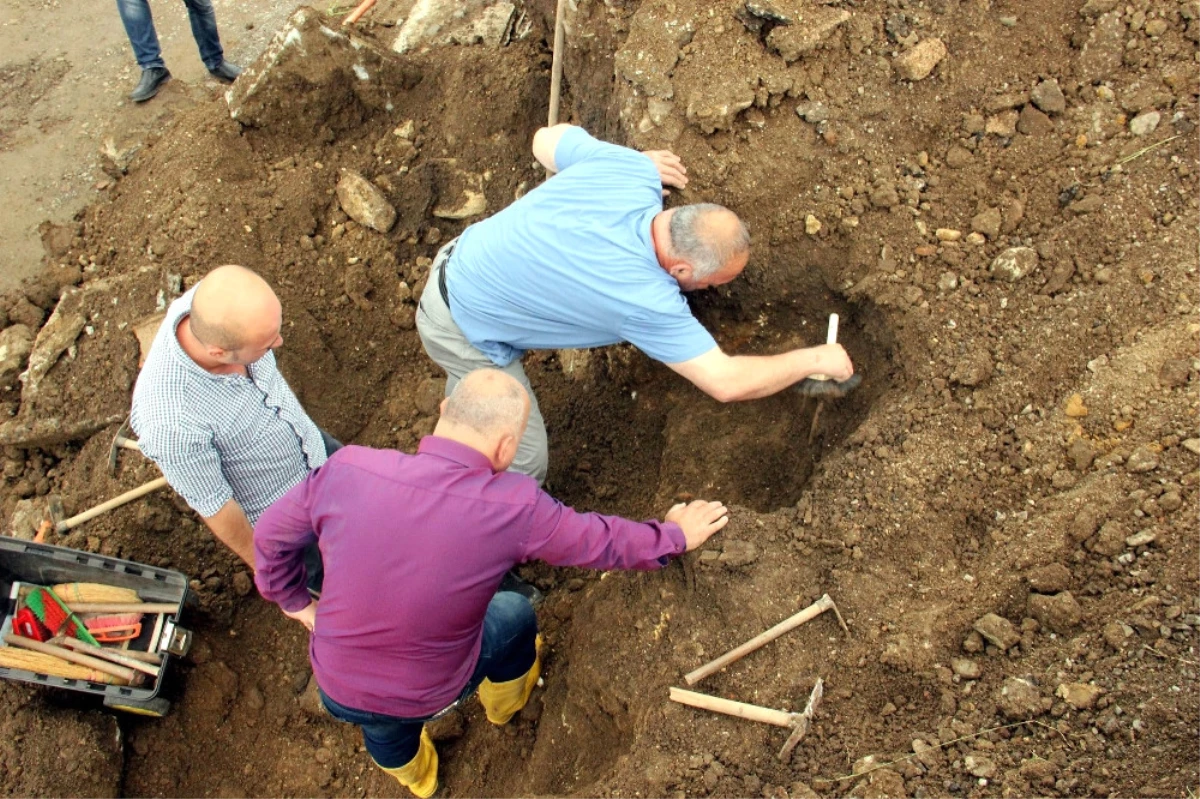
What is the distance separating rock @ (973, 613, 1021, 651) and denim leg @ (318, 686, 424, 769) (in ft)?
6.85

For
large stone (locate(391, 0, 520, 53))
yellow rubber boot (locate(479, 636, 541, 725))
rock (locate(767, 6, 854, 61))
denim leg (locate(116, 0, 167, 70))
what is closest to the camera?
yellow rubber boot (locate(479, 636, 541, 725))

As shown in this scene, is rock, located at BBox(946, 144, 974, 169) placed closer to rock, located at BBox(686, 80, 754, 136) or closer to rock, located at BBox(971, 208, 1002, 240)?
rock, located at BBox(971, 208, 1002, 240)

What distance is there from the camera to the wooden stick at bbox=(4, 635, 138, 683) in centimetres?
369

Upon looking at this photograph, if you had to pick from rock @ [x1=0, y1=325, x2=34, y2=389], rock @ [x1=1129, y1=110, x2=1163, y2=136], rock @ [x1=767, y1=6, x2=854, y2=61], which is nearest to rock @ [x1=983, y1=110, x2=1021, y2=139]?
rock @ [x1=1129, y1=110, x2=1163, y2=136]

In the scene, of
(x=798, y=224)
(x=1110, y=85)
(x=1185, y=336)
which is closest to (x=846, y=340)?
(x=798, y=224)

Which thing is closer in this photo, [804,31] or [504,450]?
[504,450]

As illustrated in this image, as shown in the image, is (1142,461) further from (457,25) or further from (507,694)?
(457,25)

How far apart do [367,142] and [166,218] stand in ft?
4.35

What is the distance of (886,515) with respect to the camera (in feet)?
11.5

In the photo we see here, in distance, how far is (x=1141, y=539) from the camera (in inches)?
118

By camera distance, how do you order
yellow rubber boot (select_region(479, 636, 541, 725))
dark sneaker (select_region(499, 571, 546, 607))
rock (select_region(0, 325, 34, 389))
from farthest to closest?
1. rock (select_region(0, 325, 34, 389))
2. dark sneaker (select_region(499, 571, 546, 607))
3. yellow rubber boot (select_region(479, 636, 541, 725))

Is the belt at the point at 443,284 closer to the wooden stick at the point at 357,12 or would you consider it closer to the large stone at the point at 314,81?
the large stone at the point at 314,81

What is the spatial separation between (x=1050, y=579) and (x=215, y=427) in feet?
10.2

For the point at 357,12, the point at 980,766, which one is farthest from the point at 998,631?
the point at 357,12
